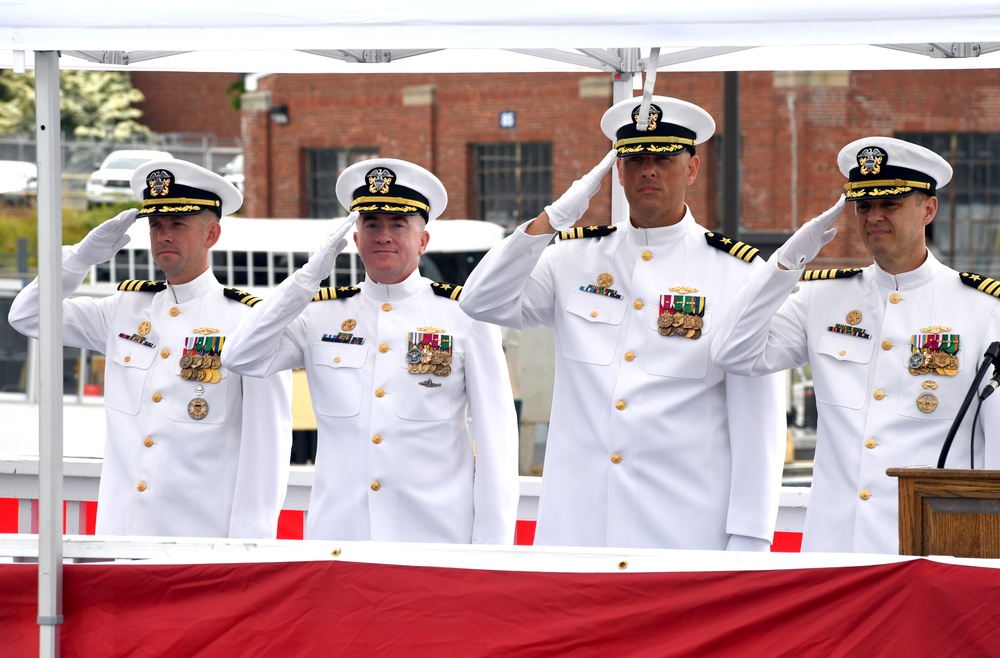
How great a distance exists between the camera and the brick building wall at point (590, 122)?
2078 centimetres

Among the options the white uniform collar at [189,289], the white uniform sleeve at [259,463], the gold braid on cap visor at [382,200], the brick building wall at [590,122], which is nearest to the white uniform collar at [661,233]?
the gold braid on cap visor at [382,200]

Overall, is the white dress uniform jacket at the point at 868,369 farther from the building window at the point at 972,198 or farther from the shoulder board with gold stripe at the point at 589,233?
the building window at the point at 972,198

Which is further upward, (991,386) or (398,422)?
(991,386)

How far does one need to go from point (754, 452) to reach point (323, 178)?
70.7ft

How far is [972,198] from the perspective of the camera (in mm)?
21312

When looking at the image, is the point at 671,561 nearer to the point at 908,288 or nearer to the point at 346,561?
the point at 346,561

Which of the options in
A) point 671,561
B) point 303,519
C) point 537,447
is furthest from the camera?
point 537,447

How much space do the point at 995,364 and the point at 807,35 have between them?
42.4 inches

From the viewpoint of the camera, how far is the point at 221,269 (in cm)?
2106

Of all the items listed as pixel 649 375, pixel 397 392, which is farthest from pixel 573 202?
pixel 397 392

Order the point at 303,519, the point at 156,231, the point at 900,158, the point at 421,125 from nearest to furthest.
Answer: the point at 900,158, the point at 156,231, the point at 303,519, the point at 421,125

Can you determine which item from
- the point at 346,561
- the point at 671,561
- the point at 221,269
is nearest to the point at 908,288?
the point at 671,561

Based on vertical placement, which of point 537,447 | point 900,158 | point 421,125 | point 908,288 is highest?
point 421,125

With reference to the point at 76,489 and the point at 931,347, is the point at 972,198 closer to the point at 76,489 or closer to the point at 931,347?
the point at 76,489
